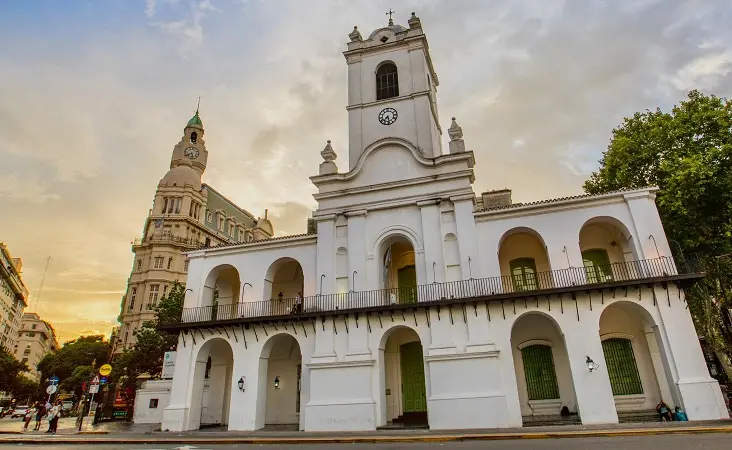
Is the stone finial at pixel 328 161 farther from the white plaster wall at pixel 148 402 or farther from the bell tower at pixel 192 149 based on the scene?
the bell tower at pixel 192 149

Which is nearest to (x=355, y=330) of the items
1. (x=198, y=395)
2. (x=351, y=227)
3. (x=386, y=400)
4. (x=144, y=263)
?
(x=386, y=400)

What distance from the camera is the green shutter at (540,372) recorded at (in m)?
18.0

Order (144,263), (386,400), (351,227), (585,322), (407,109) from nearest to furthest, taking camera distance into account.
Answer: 1. (585,322)
2. (386,400)
3. (351,227)
4. (407,109)
5. (144,263)

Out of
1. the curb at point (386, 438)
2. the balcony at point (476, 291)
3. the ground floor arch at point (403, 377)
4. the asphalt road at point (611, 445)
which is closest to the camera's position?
the asphalt road at point (611, 445)

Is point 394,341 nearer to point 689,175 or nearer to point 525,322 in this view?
point 525,322

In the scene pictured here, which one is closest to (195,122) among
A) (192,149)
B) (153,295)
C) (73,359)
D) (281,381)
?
(192,149)

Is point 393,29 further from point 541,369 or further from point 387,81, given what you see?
point 541,369

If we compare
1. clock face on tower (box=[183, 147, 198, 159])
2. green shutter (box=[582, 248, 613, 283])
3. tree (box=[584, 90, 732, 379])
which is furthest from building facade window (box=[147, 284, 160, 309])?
tree (box=[584, 90, 732, 379])

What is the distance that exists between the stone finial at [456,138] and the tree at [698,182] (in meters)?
8.03

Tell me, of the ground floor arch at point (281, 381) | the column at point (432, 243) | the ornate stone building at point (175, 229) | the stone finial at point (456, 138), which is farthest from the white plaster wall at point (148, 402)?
the stone finial at point (456, 138)

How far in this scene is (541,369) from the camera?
1828 centimetres

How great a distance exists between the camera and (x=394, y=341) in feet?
66.0

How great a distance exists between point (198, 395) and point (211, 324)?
3.46 metres

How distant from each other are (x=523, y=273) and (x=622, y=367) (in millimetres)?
5416
